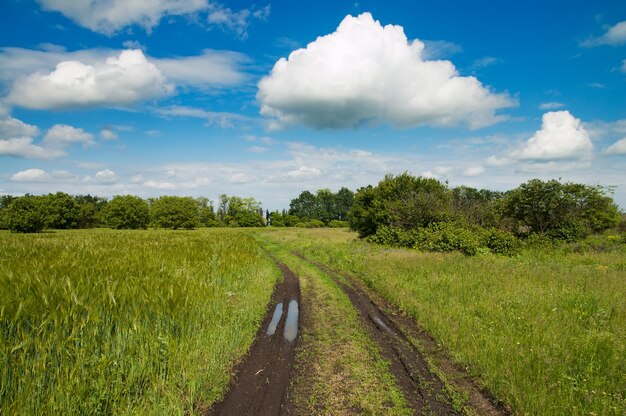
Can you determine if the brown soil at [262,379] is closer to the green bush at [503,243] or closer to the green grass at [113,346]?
the green grass at [113,346]

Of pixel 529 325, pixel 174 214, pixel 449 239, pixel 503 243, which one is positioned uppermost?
pixel 174 214

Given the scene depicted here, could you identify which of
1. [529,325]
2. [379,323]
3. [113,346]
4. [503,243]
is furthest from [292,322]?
[503,243]

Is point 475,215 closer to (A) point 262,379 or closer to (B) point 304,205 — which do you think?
(A) point 262,379

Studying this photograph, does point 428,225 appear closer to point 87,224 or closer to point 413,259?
point 413,259

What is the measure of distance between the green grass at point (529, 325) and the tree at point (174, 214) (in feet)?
238

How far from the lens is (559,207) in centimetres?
2619

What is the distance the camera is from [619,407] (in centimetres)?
515

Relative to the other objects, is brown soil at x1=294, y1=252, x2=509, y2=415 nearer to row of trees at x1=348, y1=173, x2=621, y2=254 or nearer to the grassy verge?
the grassy verge

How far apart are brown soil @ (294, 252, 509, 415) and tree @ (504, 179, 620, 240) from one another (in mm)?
22295

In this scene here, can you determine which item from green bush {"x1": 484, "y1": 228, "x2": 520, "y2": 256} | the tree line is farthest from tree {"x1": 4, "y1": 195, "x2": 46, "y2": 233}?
green bush {"x1": 484, "y1": 228, "x2": 520, "y2": 256}

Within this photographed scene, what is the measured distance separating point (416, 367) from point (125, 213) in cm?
8822

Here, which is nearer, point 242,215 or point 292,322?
point 292,322

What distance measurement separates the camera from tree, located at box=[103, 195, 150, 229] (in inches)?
3127

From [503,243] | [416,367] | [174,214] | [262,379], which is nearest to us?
[262,379]
